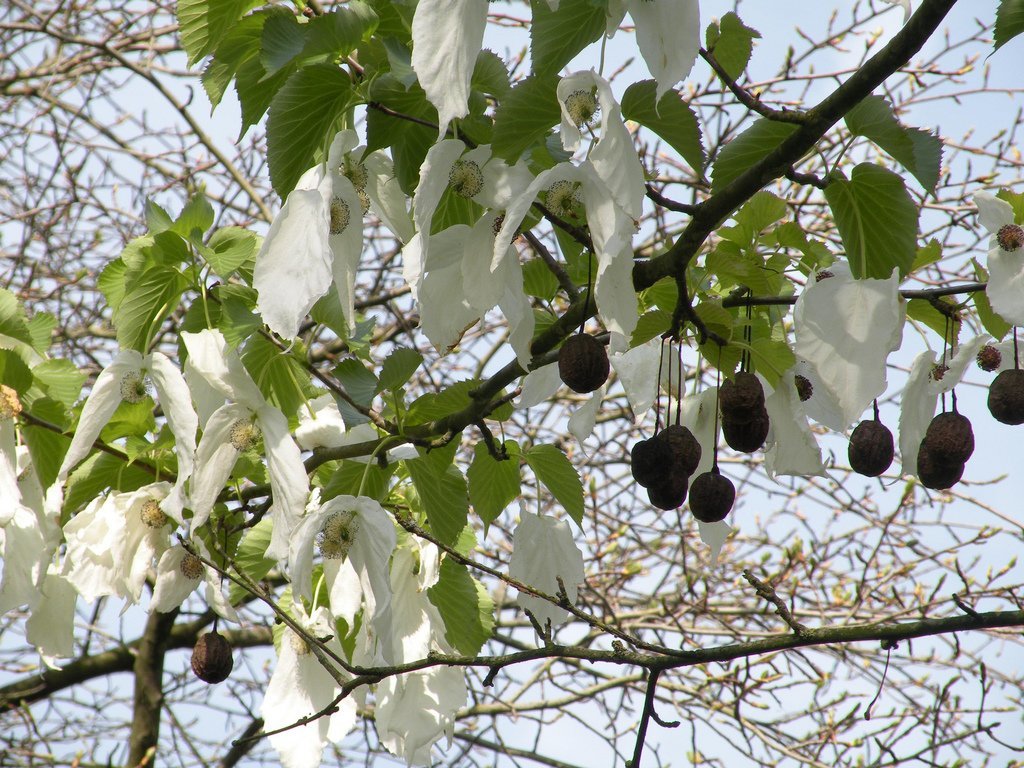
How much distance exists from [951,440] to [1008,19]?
42 centimetres

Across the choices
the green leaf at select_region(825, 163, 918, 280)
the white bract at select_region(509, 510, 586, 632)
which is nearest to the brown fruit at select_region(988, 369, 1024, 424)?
the green leaf at select_region(825, 163, 918, 280)

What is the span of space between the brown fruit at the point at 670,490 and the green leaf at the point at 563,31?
437 millimetres

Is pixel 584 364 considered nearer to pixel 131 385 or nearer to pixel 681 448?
pixel 681 448

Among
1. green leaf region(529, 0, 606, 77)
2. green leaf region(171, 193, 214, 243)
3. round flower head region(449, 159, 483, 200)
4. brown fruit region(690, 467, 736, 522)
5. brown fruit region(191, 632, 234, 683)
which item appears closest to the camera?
green leaf region(529, 0, 606, 77)

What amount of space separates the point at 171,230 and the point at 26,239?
9.13 ft

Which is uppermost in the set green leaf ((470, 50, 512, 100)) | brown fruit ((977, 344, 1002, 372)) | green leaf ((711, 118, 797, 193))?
green leaf ((470, 50, 512, 100))

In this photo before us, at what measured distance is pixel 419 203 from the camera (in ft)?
2.95

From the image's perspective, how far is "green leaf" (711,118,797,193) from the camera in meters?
1.08

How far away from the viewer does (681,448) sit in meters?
1.09

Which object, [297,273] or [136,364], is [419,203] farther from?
[136,364]

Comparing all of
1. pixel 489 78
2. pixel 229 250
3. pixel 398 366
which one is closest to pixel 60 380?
pixel 229 250

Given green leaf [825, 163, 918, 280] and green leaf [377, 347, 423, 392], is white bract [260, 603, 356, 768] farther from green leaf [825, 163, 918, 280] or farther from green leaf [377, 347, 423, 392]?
green leaf [825, 163, 918, 280]

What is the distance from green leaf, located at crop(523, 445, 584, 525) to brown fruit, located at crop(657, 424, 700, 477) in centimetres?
35

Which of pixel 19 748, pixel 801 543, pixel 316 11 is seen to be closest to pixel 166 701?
pixel 19 748
